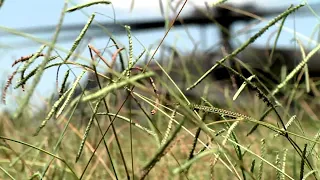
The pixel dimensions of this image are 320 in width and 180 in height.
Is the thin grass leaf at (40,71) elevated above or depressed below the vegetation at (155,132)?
above

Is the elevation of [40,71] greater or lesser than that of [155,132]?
greater

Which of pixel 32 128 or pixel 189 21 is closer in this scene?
pixel 32 128

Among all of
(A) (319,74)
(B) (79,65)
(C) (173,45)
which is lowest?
(A) (319,74)

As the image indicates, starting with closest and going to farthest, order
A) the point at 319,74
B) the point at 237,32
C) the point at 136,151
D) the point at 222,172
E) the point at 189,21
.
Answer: the point at 237,32 → the point at 222,172 → the point at 136,151 → the point at 319,74 → the point at 189,21

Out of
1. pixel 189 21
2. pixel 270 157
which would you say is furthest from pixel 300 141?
pixel 189 21

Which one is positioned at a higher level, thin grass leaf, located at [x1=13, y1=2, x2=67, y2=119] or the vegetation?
thin grass leaf, located at [x1=13, y1=2, x2=67, y2=119]

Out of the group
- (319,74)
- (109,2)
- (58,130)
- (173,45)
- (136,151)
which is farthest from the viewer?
(319,74)

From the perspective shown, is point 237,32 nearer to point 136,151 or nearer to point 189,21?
point 136,151

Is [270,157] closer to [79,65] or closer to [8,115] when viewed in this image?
[79,65]

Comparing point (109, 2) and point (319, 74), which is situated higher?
point (109, 2)

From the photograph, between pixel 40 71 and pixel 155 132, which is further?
pixel 155 132
